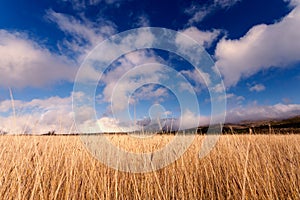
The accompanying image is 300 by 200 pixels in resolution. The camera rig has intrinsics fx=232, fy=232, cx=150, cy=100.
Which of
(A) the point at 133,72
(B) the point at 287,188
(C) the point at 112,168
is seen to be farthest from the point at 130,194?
(A) the point at 133,72

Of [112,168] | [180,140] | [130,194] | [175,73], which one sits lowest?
[130,194]

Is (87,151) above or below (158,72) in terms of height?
below

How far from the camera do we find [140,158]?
358 cm

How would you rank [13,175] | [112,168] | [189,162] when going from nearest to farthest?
[13,175]
[112,168]
[189,162]

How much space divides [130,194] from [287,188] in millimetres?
1811

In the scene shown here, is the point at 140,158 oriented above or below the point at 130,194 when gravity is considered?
above

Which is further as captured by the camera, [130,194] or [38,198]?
[130,194]

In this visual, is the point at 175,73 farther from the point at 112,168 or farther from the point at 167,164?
the point at 112,168

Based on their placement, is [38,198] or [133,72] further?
[133,72]

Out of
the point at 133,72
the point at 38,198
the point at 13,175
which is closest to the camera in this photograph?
the point at 38,198

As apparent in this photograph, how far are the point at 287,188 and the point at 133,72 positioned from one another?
354cm

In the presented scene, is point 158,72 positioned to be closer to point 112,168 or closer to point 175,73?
point 175,73

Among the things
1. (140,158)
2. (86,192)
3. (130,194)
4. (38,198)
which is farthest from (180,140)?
(38,198)

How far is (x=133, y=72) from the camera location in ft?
16.8
